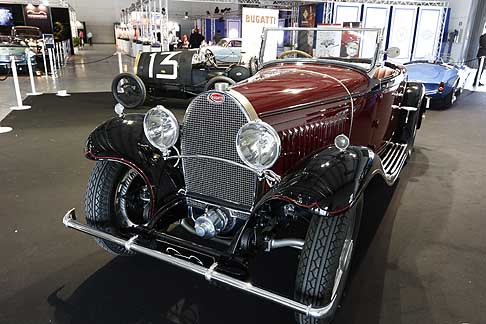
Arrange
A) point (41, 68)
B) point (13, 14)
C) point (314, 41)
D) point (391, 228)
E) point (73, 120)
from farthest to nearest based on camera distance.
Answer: point (13, 14) < point (41, 68) < point (73, 120) < point (314, 41) < point (391, 228)

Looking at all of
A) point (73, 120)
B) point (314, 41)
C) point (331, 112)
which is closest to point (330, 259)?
point (331, 112)

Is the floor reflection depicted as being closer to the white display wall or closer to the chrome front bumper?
the chrome front bumper

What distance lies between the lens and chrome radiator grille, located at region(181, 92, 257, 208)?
1.96 m

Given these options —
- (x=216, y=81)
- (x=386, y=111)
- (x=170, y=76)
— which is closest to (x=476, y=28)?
(x=216, y=81)

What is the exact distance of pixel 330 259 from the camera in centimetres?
172

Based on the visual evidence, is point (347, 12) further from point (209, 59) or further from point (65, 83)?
point (65, 83)

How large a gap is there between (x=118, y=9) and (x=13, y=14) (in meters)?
14.3

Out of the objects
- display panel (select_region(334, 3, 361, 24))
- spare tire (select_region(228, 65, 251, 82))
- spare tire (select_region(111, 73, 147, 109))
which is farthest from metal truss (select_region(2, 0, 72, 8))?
spare tire (select_region(228, 65, 251, 82))

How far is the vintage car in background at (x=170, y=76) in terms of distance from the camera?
7.25 metres

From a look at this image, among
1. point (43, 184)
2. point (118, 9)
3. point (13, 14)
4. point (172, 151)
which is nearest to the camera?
point (172, 151)

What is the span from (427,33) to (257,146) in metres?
14.4

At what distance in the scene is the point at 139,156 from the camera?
2273 millimetres

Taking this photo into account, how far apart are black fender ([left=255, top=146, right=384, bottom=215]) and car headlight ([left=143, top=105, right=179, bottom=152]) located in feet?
2.25

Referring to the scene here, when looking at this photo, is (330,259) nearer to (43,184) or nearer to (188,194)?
(188,194)
